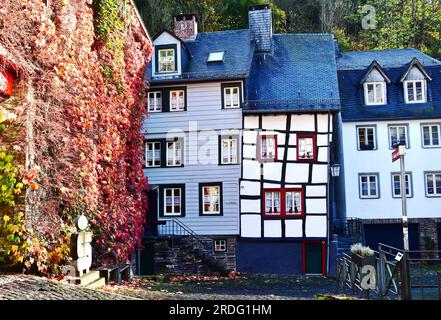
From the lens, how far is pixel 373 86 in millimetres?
24766

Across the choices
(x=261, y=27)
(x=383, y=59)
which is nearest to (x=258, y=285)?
(x=261, y=27)

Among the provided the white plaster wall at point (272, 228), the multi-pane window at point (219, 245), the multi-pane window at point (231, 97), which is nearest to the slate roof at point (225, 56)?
the multi-pane window at point (231, 97)

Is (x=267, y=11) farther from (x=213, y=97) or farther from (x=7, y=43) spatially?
(x=7, y=43)

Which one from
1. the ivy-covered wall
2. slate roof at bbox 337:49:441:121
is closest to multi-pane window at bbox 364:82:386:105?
slate roof at bbox 337:49:441:121

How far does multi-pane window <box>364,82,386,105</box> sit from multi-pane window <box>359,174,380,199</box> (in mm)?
3845

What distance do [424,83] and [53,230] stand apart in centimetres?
2069

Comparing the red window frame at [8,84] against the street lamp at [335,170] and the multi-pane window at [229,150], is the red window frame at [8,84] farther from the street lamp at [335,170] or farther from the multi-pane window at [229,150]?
the street lamp at [335,170]

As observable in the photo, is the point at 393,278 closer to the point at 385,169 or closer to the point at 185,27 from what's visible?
the point at 385,169

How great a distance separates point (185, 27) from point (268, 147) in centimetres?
862

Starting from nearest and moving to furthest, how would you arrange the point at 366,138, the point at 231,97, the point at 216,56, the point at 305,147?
the point at 305,147 → the point at 231,97 → the point at 216,56 → the point at 366,138

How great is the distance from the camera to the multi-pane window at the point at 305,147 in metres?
20.2

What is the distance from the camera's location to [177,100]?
835 inches

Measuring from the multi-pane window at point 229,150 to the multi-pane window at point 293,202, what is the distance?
8.81 feet

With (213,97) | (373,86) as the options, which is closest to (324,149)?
(213,97)
